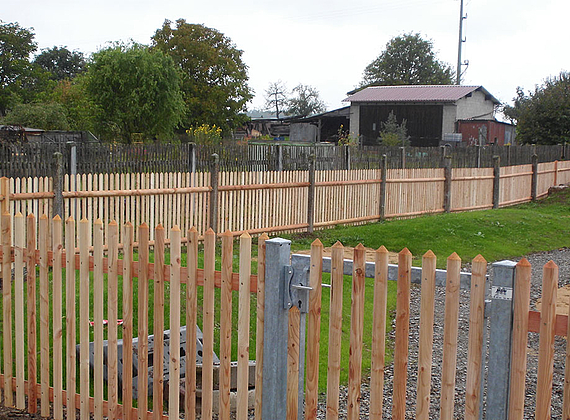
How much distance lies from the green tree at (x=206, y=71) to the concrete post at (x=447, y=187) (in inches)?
1486

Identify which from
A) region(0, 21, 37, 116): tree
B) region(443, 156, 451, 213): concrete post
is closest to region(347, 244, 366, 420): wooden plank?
region(443, 156, 451, 213): concrete post

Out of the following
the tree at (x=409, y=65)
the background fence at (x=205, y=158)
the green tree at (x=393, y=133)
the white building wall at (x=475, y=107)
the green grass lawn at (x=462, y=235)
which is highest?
the tree at (x=409, y=65)

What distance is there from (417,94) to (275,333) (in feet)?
161

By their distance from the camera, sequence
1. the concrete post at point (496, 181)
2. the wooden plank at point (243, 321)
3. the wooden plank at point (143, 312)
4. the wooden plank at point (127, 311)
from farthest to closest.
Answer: the concrete post at point (496, 181) → the wooden plank at point (127, 311) → the wooden plank at point (143, 312) → the wooden plank at point (243, 321)

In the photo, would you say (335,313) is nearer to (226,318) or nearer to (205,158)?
(226,318)

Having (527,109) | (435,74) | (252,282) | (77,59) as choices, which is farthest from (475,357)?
(77,59)

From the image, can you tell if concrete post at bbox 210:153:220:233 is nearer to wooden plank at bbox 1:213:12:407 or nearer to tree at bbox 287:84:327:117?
wooden plank at bbox 1:213:12:407

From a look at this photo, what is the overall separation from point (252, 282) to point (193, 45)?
54.4m

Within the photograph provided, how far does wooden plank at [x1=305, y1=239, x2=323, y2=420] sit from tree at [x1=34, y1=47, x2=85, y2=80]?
92.7 metres

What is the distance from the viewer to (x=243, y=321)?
3.96 meters

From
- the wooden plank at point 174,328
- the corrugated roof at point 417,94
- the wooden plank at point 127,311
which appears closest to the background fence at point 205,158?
the wooden plank at point 127,311

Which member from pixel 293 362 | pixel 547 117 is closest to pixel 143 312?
pixel 293 362

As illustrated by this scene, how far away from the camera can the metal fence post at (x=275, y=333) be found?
150 inches

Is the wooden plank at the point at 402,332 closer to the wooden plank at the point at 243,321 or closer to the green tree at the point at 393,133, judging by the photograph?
the wooden plank at the point at 243,321
